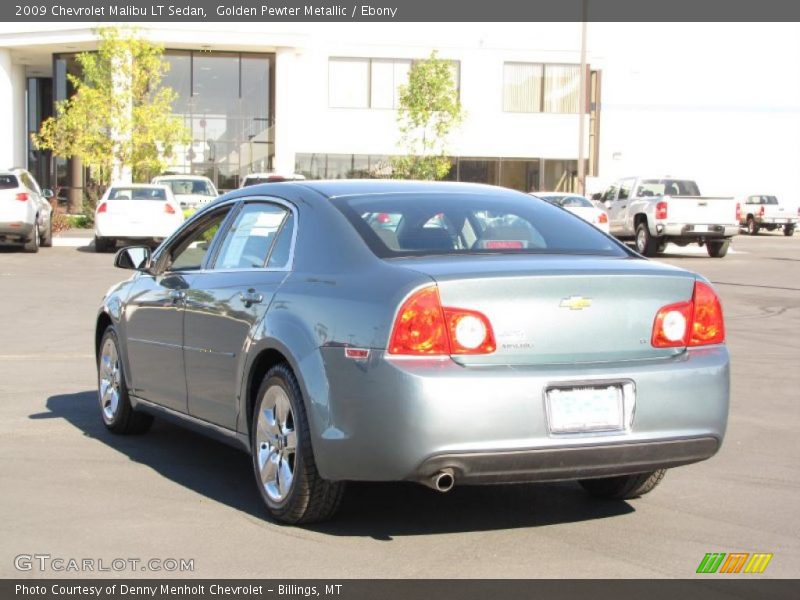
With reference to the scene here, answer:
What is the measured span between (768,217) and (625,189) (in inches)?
716

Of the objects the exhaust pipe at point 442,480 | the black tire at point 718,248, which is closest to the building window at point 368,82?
the black tire at point 718,248

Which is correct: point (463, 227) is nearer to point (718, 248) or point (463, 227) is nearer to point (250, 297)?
point (250, 297)

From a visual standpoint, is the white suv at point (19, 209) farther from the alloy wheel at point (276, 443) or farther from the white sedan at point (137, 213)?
the alloy wheel at point (276, 443)

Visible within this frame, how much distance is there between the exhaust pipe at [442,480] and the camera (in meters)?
5.11

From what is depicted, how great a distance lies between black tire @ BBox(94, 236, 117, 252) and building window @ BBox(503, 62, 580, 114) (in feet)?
93.9

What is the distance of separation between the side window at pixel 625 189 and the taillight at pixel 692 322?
27795 millimetres

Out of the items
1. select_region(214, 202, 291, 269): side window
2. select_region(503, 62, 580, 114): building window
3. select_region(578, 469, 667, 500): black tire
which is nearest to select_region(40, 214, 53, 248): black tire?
select_region(214, 202, 291, 269): side window

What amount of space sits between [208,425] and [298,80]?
4631 cm

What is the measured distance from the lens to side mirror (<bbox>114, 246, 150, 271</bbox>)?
794 centimetres

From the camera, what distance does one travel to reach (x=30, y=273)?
22359mm

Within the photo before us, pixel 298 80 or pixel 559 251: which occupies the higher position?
pixel 298 80

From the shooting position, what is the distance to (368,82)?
53.4m
